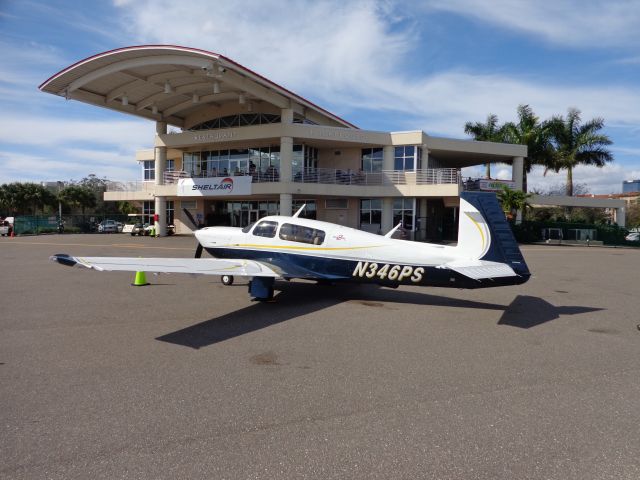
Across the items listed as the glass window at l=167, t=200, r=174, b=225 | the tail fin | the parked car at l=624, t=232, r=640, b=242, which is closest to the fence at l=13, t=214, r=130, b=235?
the glass window at l=167, t=200, r=174, b=225

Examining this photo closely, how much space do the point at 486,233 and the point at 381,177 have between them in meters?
24.9

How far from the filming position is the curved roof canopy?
24812 mm

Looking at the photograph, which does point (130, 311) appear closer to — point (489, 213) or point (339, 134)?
point (489, 213)

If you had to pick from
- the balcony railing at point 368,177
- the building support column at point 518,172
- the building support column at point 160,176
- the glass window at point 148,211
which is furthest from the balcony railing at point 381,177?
the glass window at point 148,211

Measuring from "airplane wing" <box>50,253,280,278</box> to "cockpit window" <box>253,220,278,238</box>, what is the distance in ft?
2.78

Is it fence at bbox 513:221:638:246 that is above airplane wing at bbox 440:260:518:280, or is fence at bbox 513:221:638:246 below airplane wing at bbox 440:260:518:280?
above

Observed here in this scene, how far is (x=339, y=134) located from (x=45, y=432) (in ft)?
97.8

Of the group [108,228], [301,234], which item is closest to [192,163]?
[108,228]

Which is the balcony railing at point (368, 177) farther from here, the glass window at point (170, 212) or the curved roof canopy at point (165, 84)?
the glass window at point (170, 212)

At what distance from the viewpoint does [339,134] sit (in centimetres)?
3144

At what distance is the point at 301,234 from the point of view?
9.98m

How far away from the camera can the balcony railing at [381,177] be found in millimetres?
30906

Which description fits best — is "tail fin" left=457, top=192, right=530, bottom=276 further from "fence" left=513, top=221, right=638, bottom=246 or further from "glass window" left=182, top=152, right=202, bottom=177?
"fence" left=513, top=221, right=638, bottom=246

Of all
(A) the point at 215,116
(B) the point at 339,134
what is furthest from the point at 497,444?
(A) the point at 215,116
